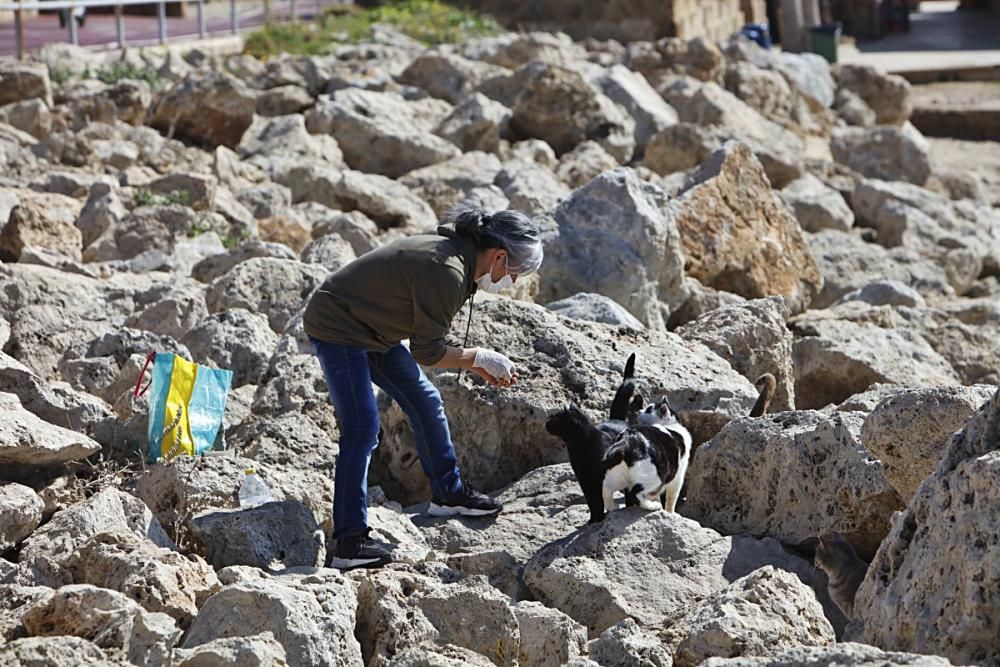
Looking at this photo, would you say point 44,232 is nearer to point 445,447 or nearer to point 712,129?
point 445,447

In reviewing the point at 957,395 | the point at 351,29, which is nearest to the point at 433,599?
the point at 957,395

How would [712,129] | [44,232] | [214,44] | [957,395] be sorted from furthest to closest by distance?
[214,44], [712,129], [44,232], [957,395]

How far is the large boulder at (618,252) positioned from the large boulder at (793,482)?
254 centimetres

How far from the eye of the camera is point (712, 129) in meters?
15.7

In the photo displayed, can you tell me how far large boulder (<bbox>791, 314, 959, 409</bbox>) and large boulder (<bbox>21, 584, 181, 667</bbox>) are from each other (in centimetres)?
484

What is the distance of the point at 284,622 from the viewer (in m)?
4.38

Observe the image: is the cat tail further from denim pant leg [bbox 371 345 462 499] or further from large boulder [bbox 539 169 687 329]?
large boulder [bbox 539 169 687 329]

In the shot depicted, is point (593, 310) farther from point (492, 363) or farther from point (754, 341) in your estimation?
point (492, 363)

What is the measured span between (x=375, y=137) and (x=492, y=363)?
29.0 feet

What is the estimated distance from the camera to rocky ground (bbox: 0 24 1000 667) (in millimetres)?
4418

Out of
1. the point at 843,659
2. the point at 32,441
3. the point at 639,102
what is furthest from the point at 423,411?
the point at 639,102

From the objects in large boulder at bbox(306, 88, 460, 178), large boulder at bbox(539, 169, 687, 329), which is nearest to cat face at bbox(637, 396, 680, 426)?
large boulder at bbox(539, 169, 687, 329)

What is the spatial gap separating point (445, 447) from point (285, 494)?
2.20 ft

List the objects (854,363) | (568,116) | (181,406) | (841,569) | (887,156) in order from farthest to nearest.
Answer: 1. (887,156)
2. (568,116)
3. (854,363)
4. (181,406)
5. (841,569)
